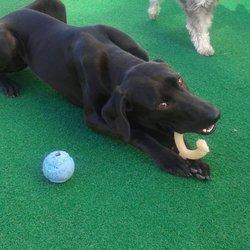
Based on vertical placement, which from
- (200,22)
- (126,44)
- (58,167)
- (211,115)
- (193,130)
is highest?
(211,115)

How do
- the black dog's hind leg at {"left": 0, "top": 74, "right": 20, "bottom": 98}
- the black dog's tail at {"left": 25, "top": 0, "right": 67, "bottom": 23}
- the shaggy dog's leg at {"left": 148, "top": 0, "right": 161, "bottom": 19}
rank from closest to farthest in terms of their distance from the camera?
the black dog's hind leg at {"left": 0, "top": 74, "right": 20, "bottom": 98} < the black dog's tail at {"left": 25, "top": 0, "right": 67, "bottom": 23} < the shaggy dog's leg at {"left": 148, "top": 0, "right": 161, "bottom": 19}

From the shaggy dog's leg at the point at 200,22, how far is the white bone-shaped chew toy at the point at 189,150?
1.66m

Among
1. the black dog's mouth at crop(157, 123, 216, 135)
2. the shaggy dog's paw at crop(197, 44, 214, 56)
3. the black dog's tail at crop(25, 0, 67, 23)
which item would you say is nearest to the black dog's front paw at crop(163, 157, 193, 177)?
the black dog's mouth at crop(157, 123, 216, 135)

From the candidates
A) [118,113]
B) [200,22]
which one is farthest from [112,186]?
[200,22]

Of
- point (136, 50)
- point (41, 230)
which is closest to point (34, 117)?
point (136, 50)

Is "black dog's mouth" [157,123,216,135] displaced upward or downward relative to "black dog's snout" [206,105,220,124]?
downward

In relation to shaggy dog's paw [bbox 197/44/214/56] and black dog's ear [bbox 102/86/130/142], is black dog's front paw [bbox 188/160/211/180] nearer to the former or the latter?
black dog's ear [bbox 102/86/130/142]

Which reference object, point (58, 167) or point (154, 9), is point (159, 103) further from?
point (154, 9)

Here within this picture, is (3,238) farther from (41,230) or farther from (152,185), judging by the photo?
(152,185)

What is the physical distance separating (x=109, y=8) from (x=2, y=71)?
1818 mm

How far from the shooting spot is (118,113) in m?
2.75

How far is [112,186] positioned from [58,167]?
36cm

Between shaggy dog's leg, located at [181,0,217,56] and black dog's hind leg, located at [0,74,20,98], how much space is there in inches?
68.8

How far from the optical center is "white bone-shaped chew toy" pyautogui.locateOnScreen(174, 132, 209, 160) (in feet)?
9.09
